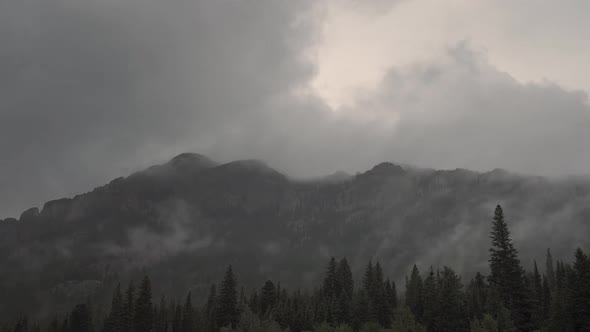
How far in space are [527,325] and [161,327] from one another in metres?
124

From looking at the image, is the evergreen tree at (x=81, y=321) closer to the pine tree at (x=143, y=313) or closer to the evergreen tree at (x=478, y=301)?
the pine tree at (x=143, y=313)

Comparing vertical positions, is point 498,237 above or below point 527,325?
above

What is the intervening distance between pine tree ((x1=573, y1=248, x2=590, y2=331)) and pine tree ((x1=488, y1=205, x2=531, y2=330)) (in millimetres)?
8007

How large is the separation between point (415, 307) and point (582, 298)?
6136cm

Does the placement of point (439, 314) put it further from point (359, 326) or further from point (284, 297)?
point (284, 297)

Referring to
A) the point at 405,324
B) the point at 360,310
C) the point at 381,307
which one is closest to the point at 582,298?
the point at 405,324

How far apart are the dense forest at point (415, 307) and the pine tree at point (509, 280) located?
0.15 meters

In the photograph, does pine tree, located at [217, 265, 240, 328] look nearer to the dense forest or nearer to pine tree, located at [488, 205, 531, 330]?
the dense forest

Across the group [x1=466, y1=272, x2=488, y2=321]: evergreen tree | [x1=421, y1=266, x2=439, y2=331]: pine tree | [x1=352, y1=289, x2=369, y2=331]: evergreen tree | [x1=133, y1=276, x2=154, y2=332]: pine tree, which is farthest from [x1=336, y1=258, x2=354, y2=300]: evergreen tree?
[x1=133, y1=276, x2=154, y2=332]: pine tree

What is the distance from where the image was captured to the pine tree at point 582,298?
8006 centimetres

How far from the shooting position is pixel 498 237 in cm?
9619

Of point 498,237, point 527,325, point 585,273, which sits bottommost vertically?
point 527,325

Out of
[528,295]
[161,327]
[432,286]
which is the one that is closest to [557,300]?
[528,295]

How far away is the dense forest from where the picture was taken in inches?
3201
